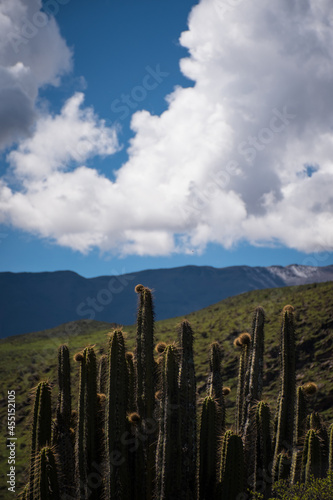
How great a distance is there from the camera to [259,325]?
40.2 feet

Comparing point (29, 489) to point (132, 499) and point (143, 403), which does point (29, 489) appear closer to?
point (132, 499)

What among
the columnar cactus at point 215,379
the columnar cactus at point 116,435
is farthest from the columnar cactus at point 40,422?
the columnar cactus at point 215,379

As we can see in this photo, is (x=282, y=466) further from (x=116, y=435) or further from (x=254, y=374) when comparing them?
(x=116, y=435)

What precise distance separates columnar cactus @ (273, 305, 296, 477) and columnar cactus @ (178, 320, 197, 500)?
3.65m

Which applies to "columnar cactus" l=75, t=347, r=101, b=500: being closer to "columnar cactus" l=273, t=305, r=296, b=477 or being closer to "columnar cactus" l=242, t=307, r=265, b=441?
"columnar cactus" l=242, t=307, r=265, b=441

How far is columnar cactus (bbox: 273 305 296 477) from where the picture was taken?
37.3 feet

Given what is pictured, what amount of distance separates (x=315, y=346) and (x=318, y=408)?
928 centimetres

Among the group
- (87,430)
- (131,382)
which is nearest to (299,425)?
(131,382)

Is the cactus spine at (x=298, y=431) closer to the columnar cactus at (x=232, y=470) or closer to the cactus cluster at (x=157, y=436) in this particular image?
the cactus cluster at (x=157, y=436)

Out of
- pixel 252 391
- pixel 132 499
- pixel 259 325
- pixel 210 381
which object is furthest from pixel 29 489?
pixel 259 325

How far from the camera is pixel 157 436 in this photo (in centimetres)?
964

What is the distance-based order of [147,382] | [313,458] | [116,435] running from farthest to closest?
[313,458]
[147,382]
[116,435]

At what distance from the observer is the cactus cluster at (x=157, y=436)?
862 cm

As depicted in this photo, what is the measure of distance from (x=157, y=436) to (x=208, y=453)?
1305 millimetres
